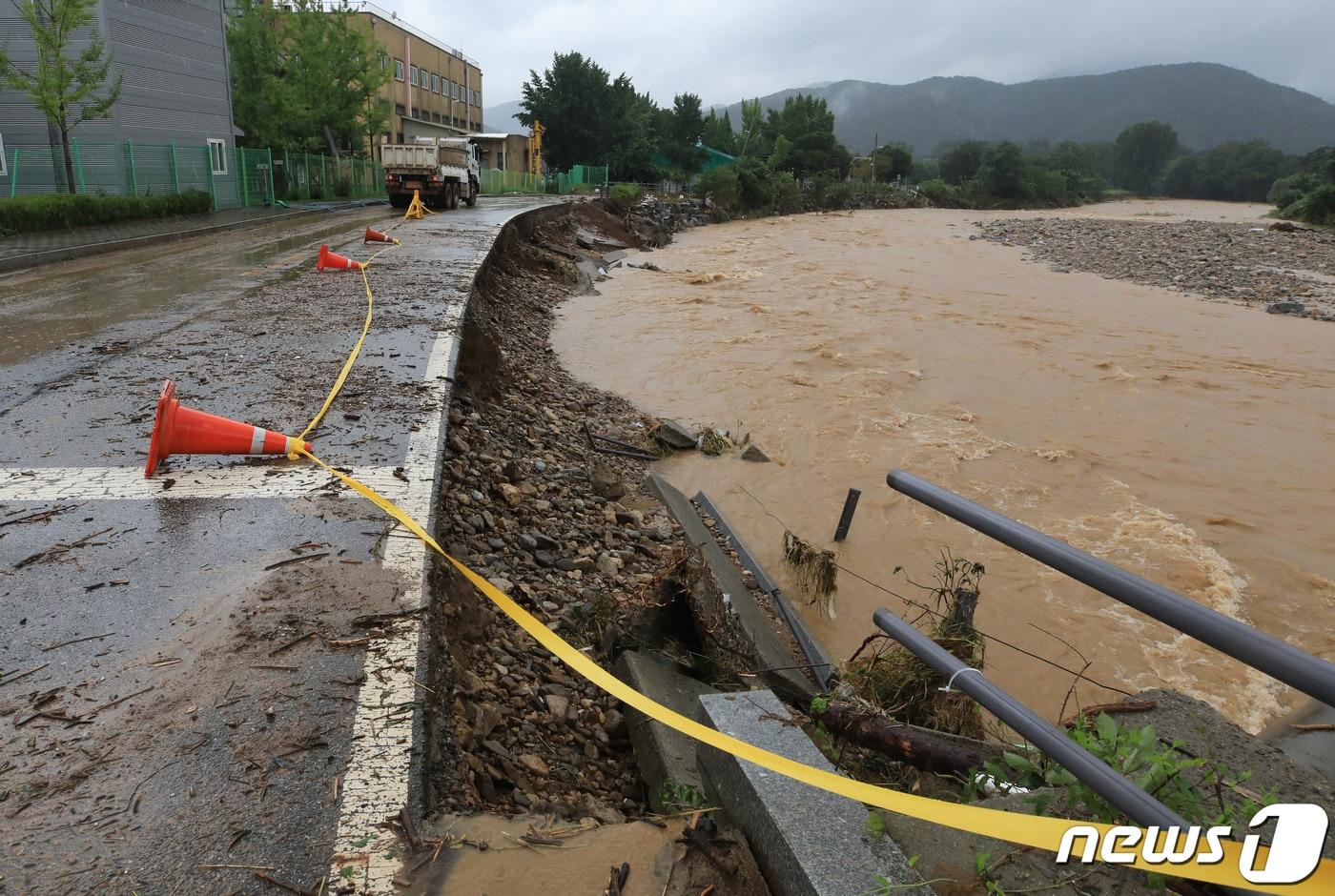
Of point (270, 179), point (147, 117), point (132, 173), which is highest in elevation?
point (147, 117)

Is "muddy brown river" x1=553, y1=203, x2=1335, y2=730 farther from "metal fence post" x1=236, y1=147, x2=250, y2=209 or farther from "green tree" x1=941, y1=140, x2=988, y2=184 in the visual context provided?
"green tree" x1=941, y1=140, x2=988, y2=184

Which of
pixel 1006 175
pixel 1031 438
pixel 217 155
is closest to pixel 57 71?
pixel 217 155

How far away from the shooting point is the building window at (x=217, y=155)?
2505cm

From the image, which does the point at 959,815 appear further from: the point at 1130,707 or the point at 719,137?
the point at 719,137

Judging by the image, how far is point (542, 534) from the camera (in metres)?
5.16

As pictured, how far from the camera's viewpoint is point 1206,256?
28.8 metres

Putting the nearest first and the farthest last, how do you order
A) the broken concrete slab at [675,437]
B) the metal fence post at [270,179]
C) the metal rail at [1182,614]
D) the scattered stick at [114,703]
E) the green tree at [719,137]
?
the metal rail at [1182,614], the scattered stick at [114,703], the broken concrete slab at [675,437], the metal fence post at [270,179], the green tree at [719,137]

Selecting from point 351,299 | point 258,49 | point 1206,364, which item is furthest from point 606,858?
point 258,49

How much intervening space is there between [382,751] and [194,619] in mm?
1123

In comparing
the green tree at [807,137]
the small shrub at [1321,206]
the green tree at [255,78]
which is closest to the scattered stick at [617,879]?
the green tree at [255,78]

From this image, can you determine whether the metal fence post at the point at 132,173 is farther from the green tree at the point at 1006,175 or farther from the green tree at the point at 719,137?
the green tree at the point at 1006,175

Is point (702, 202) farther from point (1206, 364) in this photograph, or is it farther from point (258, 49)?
point (1206, 364)

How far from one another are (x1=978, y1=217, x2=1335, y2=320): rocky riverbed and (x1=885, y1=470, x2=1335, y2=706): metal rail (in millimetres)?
22066

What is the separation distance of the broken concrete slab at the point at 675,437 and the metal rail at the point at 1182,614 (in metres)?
6.66
